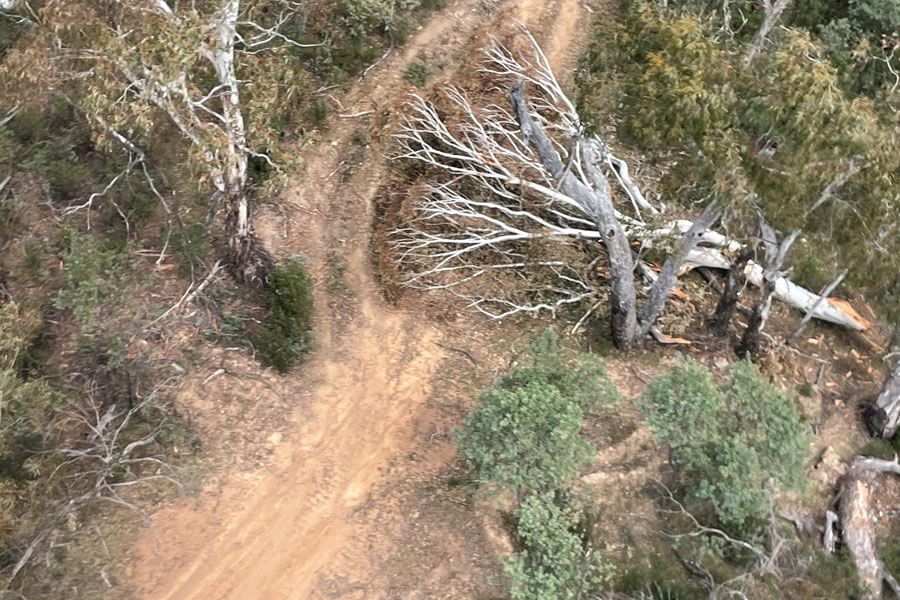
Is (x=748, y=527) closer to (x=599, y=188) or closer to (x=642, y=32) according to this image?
(x=599, y=188)

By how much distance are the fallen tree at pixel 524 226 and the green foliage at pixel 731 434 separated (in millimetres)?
2340

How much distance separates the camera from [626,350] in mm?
12789

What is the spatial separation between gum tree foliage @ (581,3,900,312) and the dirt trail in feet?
18.0

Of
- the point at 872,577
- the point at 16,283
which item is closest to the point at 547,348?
the point at 872,577

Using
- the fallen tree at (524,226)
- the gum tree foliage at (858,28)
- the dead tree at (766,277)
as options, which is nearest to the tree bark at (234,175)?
the fallen tree at (524,226)

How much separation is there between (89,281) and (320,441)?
461 cm

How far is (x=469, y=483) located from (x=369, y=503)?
1.53m

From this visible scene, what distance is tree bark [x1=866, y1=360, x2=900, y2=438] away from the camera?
1257 cm

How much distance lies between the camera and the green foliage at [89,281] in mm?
10969

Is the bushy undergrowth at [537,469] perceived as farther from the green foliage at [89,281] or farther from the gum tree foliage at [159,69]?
the green foliage at [89,281]

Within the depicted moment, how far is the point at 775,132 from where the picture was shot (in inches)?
330

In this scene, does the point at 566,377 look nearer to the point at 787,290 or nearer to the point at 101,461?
the point at 101,461


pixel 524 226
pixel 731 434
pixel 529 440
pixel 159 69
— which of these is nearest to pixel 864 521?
pixel 731 434

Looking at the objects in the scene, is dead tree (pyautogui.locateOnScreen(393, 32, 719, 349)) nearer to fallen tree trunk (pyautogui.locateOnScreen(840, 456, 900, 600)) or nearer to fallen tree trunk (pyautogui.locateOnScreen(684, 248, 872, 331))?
fallen tree trunk (pyautogui.locateOnScreen(684, 248, 872, 331))
